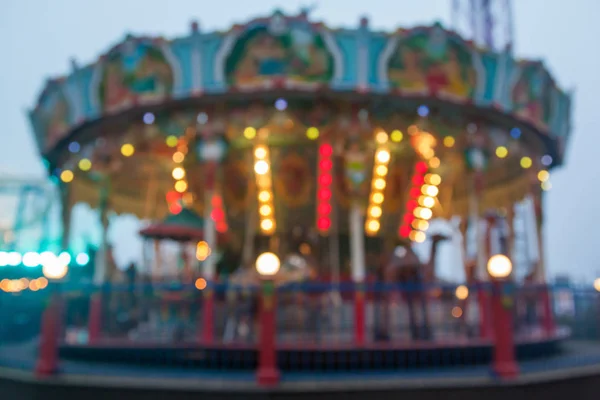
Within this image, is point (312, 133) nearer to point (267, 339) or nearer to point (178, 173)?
point (178, 173)

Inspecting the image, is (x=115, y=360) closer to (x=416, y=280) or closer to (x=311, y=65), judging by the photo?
(x=416, y=280)

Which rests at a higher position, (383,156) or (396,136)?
(396,136)

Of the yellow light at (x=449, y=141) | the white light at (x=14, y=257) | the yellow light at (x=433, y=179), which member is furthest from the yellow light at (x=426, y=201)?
the white light at (x=14, y=257)

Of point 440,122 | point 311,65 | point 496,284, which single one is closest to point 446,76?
point 440,122

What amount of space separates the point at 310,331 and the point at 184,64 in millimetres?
4549

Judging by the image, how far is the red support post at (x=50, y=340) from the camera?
5.93m

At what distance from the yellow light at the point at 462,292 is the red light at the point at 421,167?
12.5 feet

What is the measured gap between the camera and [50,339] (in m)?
5.99

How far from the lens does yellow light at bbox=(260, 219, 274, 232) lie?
11.4 m

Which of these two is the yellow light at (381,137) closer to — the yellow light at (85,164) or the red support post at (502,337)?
the red support post at (502,337)

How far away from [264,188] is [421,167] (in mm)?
3266

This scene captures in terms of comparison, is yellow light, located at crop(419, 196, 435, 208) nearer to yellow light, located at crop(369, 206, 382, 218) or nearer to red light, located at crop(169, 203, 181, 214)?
yellow light, located at crop(369, 206, 382, 218)

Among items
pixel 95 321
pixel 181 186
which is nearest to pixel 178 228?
pixel 95 321

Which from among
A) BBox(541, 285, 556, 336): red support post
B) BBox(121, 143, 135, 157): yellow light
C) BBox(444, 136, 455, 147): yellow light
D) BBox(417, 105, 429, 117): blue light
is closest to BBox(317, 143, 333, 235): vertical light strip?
BBox(417, 105, 429, 117): blue light
